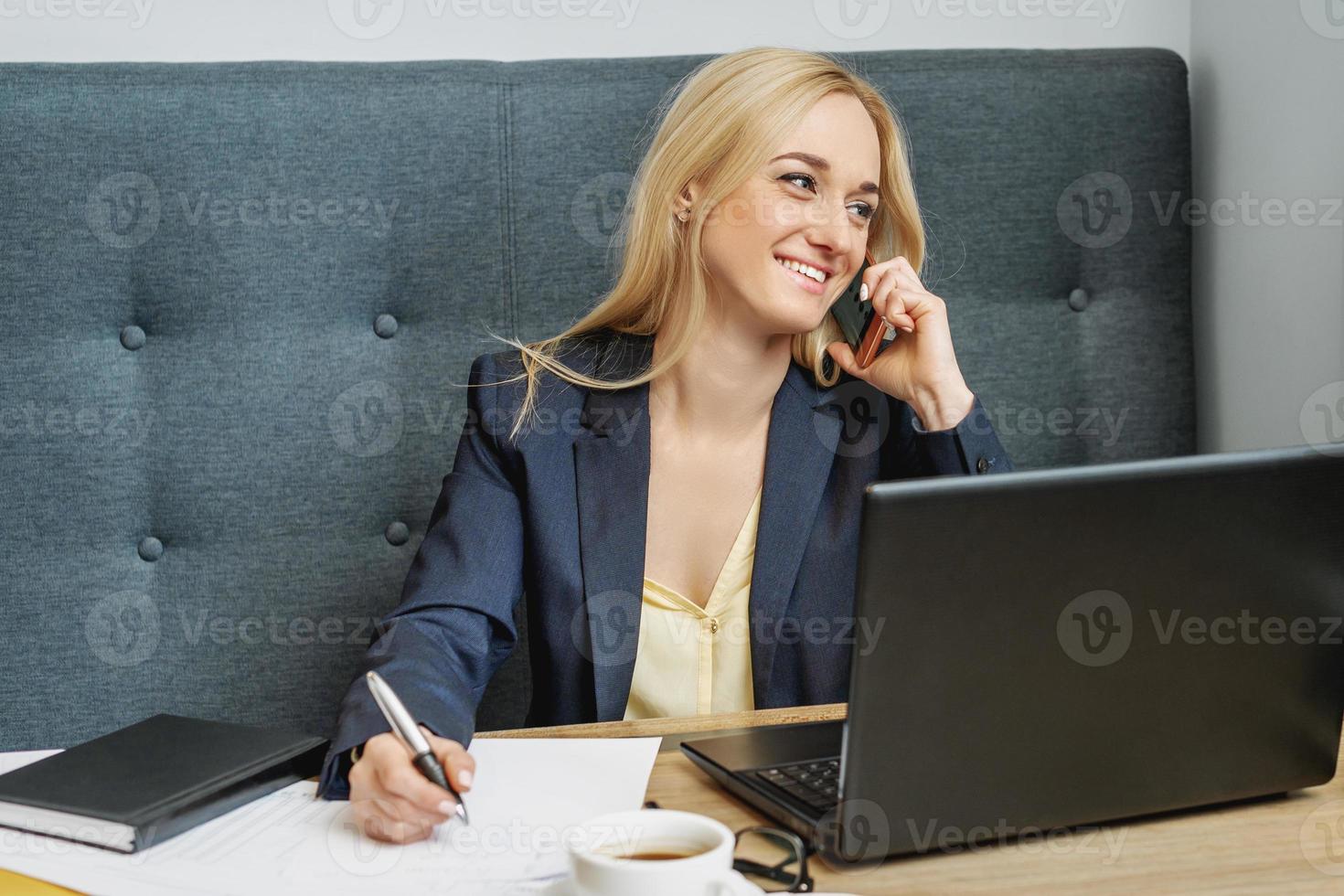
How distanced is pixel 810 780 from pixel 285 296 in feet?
3.52

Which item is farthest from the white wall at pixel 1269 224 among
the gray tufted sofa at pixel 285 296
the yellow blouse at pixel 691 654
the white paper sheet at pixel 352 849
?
the white paper sheet at pixel 352 849

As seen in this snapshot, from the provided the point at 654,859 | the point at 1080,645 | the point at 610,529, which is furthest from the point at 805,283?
the point at 654,859

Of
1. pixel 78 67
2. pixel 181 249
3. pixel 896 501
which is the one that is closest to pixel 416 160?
→ pixel 181 249

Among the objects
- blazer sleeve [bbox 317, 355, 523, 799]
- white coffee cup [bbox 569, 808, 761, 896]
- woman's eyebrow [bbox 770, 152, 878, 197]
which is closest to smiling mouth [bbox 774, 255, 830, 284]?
woman's eyebrow [bbox 770, 152, 878, 197]

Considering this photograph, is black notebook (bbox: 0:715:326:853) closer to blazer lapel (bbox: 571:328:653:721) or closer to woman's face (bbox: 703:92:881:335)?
blazer lapel (bbox: 571:328:653:721)

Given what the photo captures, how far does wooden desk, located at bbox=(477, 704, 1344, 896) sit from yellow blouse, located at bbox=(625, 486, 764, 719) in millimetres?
518

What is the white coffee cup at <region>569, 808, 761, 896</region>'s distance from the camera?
60 cm

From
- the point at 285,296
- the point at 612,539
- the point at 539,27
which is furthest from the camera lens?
the point at 539,27

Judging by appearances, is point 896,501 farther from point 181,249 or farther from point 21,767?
point 181,249

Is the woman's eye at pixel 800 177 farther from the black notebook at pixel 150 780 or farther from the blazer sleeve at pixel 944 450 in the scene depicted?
the black notebook at pixel 150 780

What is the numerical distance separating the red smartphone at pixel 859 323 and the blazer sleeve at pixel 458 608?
1.42 feet

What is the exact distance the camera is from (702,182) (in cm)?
147

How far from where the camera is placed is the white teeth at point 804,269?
4.66 ft

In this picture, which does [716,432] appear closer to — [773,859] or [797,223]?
[797,223]
